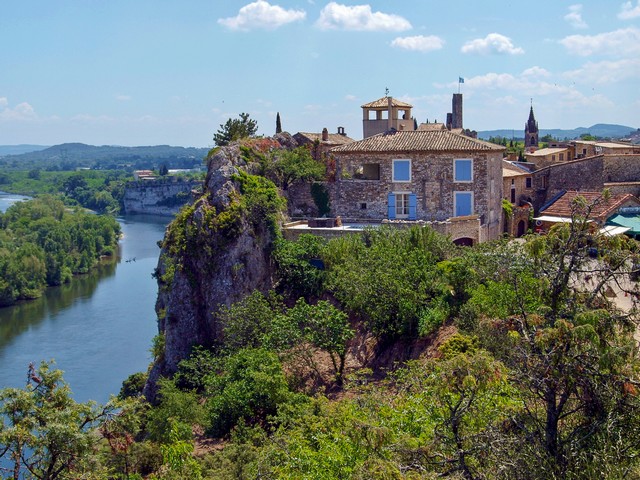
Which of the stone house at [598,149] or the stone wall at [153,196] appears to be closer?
the stone house at [598,149]

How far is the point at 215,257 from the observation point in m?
25.7

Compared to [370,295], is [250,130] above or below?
above

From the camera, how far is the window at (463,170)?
27.9 m

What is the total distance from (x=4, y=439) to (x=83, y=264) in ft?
230

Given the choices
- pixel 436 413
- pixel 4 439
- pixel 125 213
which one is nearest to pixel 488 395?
pixel 436 413

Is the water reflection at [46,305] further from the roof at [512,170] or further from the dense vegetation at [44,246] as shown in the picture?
the roof at [512,170]

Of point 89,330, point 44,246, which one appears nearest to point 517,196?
point 89,330

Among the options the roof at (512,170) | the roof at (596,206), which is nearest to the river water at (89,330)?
the roof at (512,170)

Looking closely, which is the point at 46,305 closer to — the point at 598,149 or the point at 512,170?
the point at 512,170

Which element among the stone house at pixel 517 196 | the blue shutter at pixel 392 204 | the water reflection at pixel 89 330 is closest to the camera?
the blue shutter at pixel 392 204

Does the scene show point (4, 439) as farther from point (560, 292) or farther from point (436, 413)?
point (560, 292)

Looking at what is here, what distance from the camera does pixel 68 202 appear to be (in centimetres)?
15350

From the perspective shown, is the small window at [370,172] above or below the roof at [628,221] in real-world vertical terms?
above

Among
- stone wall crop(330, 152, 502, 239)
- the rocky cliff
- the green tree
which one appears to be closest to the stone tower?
stone wall crop(330, 152, 502, 239)
